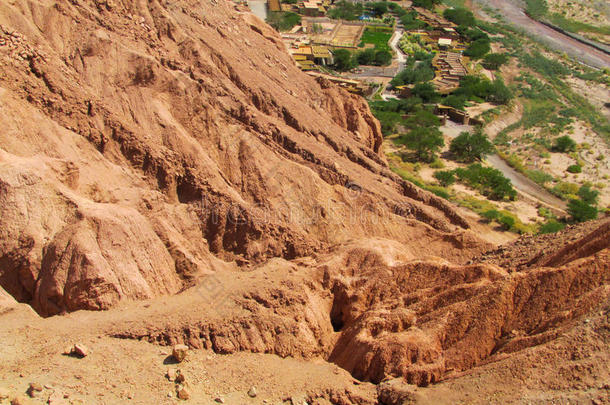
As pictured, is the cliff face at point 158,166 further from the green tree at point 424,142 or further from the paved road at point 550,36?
the paved road at point 550,36

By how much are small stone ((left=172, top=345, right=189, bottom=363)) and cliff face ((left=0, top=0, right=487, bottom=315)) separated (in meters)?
3.19

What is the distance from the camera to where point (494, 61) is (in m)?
82.4

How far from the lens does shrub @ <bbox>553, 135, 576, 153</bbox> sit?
5441 centimetres

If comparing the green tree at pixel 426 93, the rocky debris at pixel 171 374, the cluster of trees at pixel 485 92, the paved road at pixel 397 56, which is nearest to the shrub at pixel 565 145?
the cluster of trees at pixel 485 92

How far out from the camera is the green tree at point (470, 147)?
A: 50250 millimetres

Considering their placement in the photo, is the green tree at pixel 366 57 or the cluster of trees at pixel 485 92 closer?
the cluster of trees at pixel 485 92

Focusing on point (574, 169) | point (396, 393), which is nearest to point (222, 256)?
point (396, 393)

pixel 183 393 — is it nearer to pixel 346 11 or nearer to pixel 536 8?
pixel 346 11

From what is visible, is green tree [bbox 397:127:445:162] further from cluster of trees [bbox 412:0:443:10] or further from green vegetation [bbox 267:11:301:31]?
cluster of trees [bbox 412:0:443:10]

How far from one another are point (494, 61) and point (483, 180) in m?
45.3

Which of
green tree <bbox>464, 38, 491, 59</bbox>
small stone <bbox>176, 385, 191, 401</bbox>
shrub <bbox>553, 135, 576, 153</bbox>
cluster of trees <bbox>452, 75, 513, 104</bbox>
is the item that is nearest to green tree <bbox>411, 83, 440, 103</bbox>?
cluster of trees <bbox>452, 75, 513, 104</bbox>

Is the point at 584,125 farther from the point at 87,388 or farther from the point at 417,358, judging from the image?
the point at 87,388

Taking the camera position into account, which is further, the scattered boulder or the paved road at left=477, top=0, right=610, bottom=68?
the paved road at left=477, top=0, right=610, bottom=68

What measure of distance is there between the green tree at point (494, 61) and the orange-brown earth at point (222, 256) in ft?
206
